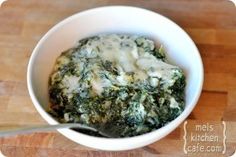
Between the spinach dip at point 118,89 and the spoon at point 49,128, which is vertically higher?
the spinach dip at point 118,89

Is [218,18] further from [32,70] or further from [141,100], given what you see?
[32,70]

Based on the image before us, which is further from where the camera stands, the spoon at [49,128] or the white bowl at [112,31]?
the white bowl at [112,31]

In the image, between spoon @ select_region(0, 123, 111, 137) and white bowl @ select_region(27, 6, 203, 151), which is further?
white bowl @ select_region(27, 6, 203, 151)

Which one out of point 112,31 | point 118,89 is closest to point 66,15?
point 112,31

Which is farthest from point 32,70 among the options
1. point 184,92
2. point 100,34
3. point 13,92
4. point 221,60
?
point 221,60
